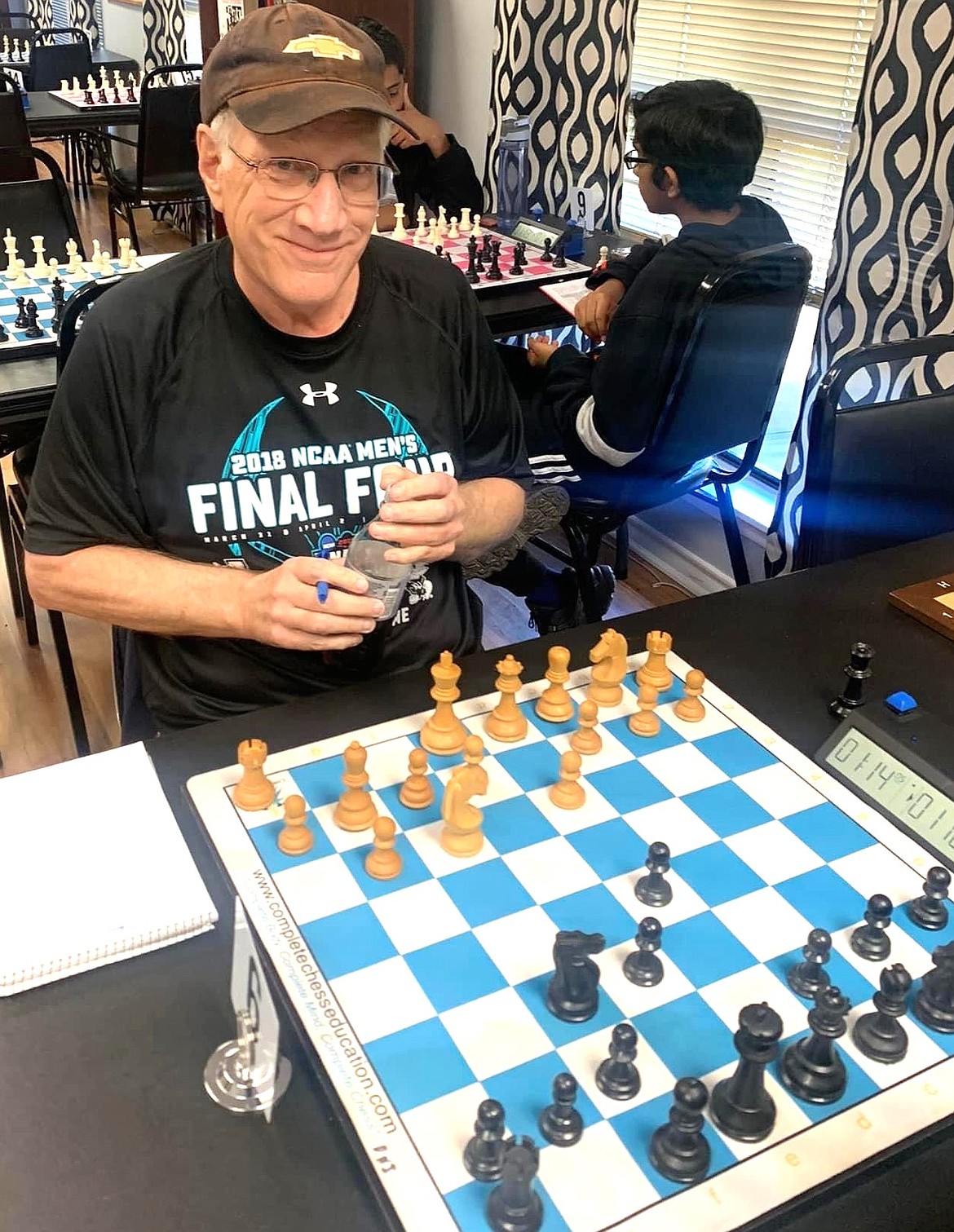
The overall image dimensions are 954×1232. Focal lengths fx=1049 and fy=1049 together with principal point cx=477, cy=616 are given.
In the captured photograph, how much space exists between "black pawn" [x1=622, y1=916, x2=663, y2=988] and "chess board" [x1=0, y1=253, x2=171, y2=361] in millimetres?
1930

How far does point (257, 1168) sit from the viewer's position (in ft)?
2.23

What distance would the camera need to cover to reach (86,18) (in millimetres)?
7715

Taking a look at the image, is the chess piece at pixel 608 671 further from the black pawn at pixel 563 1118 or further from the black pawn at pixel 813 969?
the black pawn at pixel 563 1118

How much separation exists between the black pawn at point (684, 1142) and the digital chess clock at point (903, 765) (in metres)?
0.41

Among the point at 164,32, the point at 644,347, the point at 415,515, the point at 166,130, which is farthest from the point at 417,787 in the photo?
the point at 164,32

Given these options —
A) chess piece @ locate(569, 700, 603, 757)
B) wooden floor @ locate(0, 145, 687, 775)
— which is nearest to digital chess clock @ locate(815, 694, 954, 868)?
chess piece @ locate(569, 700, 603, 757)

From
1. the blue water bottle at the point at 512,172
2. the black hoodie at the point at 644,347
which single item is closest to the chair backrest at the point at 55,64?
the blue water bottle at the point at 512,172

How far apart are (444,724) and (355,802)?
0.49ft

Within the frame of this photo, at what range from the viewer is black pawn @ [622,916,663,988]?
0.81 meters

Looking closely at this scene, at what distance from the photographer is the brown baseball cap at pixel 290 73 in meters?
1.11

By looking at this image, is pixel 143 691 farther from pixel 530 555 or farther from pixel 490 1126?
pixel 530 555

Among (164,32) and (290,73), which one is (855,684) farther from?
(164,32)

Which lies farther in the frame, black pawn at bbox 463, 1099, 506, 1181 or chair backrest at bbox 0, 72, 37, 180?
chair backrest at bbox 0, 72, 37, 180

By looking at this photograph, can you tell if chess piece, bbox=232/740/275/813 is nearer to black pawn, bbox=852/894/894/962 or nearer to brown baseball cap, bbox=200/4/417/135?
black pawn, bbox=852/894/894/962
